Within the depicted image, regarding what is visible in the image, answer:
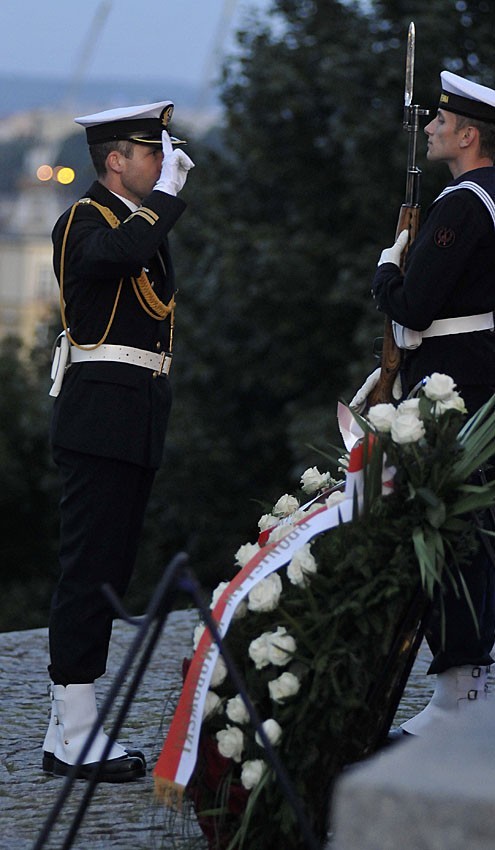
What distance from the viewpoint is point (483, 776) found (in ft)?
7.93

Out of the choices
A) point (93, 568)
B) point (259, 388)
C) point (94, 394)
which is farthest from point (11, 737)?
point (259, 388)

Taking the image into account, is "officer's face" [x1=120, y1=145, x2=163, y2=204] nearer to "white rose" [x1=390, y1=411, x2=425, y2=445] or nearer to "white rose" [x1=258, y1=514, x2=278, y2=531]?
"white rose" [x1=258, y1=514, x2=278, y2=531]

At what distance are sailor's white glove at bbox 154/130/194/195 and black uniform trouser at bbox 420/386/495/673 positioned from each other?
1.05 meters

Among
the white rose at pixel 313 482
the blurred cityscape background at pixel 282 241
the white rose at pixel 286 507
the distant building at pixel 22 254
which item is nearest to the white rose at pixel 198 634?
the white rose at pixel 286 507

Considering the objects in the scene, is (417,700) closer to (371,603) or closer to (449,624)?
(449,624)

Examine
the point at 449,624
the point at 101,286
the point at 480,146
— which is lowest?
the point at 449,624

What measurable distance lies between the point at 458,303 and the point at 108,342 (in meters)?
1.06

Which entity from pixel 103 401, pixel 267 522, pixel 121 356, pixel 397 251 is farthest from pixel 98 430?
pixel 397 251

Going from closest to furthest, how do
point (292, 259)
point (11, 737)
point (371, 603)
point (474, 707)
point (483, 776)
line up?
point (483, 776)
point (474, 707)
point (371, 603)
point (11, 737)
point (292, 259)

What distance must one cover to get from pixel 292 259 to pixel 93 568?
1214 centimetres

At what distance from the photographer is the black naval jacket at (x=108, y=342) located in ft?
15.2

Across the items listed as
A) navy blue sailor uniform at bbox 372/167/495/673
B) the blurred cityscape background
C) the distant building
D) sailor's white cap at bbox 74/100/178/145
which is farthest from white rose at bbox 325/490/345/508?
Result: the distant building

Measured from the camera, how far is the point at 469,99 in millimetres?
4652

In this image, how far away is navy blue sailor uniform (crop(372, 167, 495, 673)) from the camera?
4449 mm
